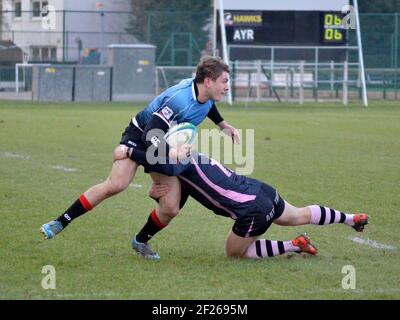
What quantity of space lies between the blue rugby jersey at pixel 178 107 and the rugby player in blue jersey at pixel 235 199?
29 centimetres

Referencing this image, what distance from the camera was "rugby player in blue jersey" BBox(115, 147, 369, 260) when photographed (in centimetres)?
718

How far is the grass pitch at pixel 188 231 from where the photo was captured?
6.22 m

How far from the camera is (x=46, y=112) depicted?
79.5 ft

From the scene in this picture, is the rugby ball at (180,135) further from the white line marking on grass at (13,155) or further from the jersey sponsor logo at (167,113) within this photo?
the white line marking on grass at (13,155)

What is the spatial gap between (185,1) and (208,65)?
134 ft

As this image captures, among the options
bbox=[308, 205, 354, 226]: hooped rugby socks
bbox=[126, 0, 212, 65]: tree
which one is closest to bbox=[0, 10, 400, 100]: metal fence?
bbox=[126, 0, 212, 65]: tree

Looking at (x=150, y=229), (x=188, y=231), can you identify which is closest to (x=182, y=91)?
(x=150, y=229)

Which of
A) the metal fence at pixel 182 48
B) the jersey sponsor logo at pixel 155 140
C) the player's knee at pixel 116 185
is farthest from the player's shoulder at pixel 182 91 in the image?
the metal fence at pixel 182 48

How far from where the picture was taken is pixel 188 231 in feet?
27.9

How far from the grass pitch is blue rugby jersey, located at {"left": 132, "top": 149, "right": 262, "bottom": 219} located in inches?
15.4

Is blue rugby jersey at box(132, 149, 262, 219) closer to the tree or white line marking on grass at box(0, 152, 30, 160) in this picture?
white line marking on grass at box(0, 152, 30, 160)

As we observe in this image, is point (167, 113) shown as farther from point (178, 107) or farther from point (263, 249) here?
point (263, 249)

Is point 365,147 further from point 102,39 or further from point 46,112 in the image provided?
point 102,39

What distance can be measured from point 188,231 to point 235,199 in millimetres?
1354
